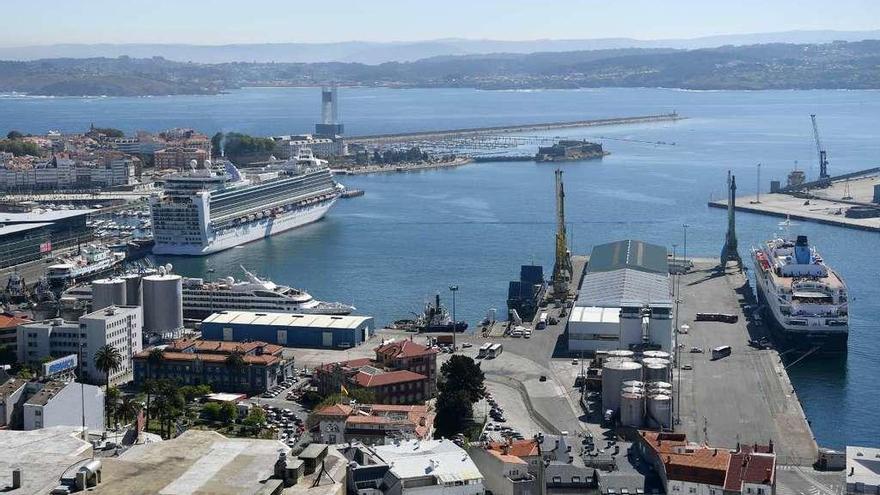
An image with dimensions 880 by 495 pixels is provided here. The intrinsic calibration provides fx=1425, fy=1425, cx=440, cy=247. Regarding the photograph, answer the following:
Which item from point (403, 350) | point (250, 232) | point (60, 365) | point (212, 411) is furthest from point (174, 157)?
point (212, 411)

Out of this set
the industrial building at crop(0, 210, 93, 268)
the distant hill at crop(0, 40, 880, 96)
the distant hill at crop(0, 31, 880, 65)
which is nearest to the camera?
the industrial building at crop(0, 210, 93, 268)

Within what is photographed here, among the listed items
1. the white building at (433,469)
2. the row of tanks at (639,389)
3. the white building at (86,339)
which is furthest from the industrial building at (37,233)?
the white building at (433,469)

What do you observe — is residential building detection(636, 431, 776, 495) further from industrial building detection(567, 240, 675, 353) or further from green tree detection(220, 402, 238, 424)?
industrial building detection(567, 240, 675, 353)

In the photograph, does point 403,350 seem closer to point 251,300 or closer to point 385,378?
point 385,378

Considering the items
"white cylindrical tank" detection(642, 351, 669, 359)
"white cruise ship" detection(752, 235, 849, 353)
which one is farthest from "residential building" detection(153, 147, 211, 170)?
"white cylindrical tank" detection(642, 351, 669, 359)

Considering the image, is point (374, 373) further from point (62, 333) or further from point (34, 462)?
point (34, 462)

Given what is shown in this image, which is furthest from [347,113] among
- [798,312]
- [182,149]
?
[798,312]

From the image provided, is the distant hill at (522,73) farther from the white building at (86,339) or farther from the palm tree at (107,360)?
the palm tree at (107,360)

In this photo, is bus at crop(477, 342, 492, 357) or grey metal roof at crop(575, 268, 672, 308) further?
grey metal roof at crop(575, 268, 672, 308)
